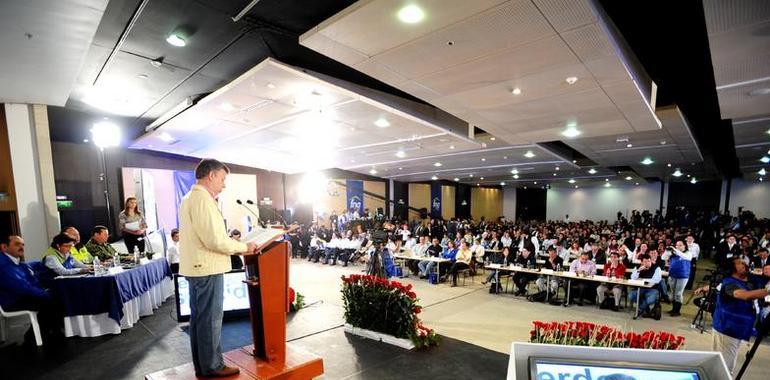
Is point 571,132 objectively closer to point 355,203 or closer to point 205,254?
point 205,254

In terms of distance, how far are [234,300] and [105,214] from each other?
5.30 metres

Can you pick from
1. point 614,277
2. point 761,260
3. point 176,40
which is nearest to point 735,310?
point 614,277

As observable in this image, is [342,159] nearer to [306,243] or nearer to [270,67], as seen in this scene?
[306,243]

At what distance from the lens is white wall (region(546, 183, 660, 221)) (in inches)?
866

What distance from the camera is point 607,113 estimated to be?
5316 millimetres

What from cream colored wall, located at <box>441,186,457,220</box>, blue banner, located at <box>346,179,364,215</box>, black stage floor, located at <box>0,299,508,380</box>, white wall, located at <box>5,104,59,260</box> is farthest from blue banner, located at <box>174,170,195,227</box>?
cream colored wall, located at <box>441,186,457,220</box>

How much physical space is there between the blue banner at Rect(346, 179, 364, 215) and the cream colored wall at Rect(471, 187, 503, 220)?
11.0 metres

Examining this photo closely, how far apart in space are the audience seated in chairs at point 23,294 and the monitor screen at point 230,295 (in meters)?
1.35

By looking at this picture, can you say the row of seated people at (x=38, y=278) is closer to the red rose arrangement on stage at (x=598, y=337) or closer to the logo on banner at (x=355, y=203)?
the red rose arrangement on stage at (x=598, y=337)

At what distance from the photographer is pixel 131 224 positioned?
6.14 meters

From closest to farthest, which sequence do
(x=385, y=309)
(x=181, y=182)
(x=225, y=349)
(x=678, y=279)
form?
(x=225, y=349)
(x=385, y=309)
(x=678, y=279)
(x=181, y=182)

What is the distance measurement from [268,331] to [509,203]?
27676 mm

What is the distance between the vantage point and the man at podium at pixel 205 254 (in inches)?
93.7

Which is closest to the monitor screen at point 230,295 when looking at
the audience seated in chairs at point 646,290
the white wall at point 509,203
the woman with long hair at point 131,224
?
the woman with long hair at point 131,224
